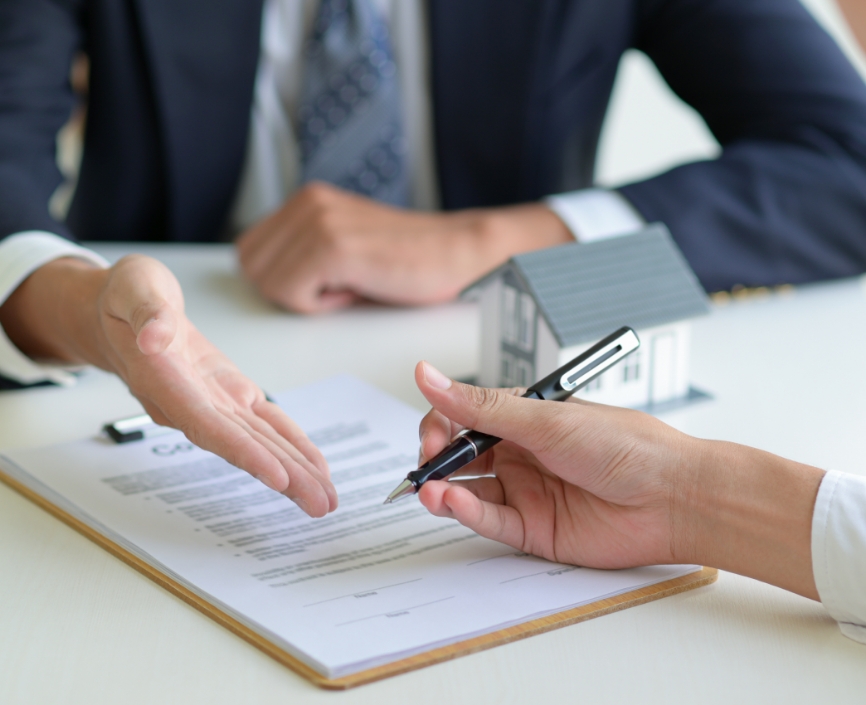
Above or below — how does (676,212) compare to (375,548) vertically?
above

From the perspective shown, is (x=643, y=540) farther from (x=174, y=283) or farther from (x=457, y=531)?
(x=174, y=283)

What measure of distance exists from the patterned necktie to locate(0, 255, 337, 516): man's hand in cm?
63

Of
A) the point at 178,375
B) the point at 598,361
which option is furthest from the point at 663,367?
the point at 178,375

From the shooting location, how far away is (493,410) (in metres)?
0.57

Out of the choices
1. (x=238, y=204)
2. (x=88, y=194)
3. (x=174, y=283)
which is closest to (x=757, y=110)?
(x=238, y=204)

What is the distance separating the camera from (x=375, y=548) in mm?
611

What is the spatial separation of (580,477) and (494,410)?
0.23 ft

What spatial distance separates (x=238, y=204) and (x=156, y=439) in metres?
0.82

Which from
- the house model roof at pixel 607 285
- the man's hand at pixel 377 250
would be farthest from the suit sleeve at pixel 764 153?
the house model roof at pixel 607 285

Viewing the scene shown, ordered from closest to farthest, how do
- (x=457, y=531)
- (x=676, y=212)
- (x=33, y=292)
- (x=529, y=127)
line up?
(x=457, y=531) → (x=33, y=292) → (x=676, y=212) → (x=529, y=127)

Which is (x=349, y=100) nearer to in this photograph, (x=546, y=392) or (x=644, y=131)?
(x=546, y=392)

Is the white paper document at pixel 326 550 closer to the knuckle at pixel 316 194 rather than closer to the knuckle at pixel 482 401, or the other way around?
the knuckle at pixel 482 401

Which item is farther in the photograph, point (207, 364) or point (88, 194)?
point (88, 194)

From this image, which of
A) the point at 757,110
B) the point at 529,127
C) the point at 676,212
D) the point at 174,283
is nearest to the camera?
the point at 174,283
